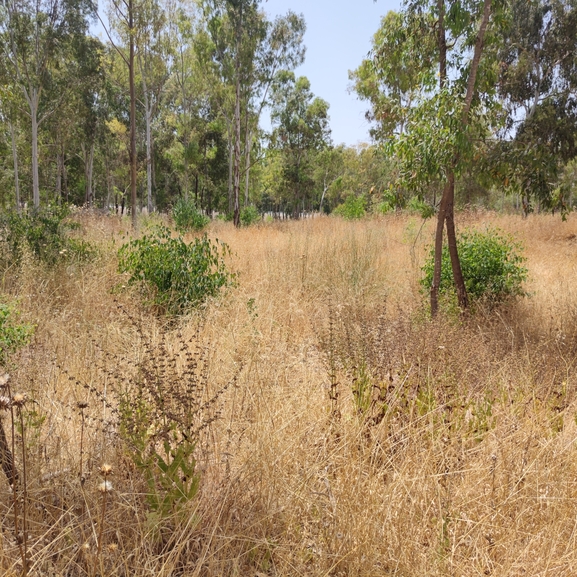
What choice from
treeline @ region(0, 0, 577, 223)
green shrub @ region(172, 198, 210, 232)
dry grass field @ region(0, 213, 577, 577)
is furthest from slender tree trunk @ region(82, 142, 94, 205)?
dry grass field @ region(0, 213, 577, 577)

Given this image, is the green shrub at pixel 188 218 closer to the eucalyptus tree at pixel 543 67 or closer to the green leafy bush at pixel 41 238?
the green leafy bush at pixel 41 238

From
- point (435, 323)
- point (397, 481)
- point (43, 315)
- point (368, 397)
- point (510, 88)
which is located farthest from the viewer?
point (510, 88)

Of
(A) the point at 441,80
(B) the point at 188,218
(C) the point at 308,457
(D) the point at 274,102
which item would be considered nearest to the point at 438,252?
(A) the point at 441,80

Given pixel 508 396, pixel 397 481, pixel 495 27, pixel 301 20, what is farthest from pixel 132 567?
pixel 301 20

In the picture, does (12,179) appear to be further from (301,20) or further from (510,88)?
(510,88)

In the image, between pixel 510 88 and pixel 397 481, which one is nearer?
pixel 397 481

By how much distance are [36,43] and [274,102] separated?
13.2 metres

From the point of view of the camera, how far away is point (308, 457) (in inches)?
84.3

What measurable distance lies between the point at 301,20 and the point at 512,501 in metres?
23.2

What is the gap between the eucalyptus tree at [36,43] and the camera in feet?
56.5

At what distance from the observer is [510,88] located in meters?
17.9

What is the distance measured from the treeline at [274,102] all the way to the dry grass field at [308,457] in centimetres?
182

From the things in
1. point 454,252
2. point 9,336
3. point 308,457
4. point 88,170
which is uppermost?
point 88,170

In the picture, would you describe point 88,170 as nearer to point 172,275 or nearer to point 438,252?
point 172,275
